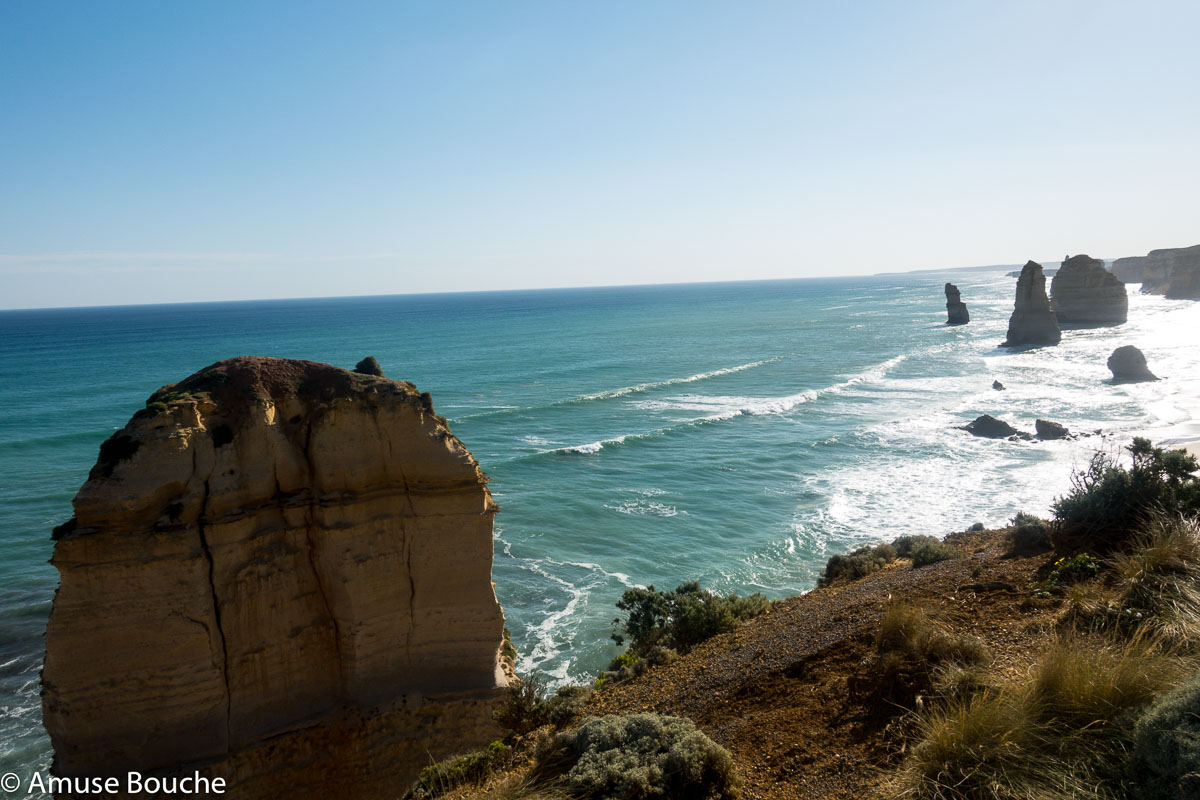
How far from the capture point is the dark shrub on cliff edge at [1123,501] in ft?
35.9

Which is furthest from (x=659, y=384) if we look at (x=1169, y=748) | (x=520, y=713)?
(x=1169, y=748)

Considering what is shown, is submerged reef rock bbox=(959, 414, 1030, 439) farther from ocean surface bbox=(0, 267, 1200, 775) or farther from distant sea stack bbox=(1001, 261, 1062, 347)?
distant sea stack bbox=(1001, 261, 1062, 347)

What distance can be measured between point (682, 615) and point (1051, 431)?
27.9 m

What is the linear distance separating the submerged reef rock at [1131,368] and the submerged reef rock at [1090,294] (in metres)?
29.5

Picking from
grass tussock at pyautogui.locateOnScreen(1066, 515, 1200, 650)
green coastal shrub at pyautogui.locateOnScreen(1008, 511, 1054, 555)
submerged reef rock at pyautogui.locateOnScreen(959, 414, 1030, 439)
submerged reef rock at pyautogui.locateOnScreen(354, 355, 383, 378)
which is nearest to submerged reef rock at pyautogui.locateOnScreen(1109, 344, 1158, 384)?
submerged reef rock at pyautogui.locateOnScreen(959, 414, 1030, 439)

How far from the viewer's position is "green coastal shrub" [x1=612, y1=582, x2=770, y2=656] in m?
13.0

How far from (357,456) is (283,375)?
1626 mm

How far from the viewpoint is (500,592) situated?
20625mm

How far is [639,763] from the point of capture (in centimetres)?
669

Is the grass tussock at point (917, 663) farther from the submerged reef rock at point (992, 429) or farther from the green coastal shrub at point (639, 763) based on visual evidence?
the submerged reef rock at point (992, 429)

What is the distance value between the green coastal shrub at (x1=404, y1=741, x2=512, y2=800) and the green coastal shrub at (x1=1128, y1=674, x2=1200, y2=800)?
20.8 ft

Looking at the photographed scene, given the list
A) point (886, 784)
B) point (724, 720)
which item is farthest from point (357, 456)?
point (886, 784)

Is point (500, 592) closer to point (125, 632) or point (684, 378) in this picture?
point (125, 632)

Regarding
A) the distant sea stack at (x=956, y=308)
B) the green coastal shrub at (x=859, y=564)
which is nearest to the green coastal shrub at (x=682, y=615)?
the green coastal shrub at (x=859, y=564)
